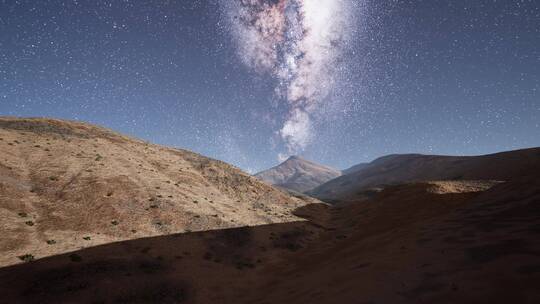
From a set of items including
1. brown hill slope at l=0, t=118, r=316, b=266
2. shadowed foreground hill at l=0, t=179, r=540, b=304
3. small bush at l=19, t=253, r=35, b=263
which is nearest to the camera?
shadowed foreground hill at l=0, t=179, r=540, b=304

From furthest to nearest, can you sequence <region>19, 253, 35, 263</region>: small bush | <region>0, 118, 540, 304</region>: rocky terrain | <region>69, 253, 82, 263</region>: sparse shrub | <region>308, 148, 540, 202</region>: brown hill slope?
<region>308, 148, 540, 202</region>: brown hill slope
<region>69, 253, 82, 263</region>: sparse shrub
<region>19, 253, 35, 263</region>: small bush
<region>0, 118, 540, 304</region>: rocky terrain

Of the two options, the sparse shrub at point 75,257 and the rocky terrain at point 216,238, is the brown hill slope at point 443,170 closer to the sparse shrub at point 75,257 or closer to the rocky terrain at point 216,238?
the rocky terrain at point 216,238

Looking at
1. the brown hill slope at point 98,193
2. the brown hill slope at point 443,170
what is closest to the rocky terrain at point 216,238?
the brown hill slope at point 98,193

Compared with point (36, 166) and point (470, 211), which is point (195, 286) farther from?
point (36, 166)

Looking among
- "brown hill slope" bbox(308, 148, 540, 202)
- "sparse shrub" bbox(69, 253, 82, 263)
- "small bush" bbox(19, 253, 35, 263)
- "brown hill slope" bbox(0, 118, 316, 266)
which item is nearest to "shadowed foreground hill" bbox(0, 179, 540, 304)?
"sparse shrub" bbox(69, 253, 82, 263)

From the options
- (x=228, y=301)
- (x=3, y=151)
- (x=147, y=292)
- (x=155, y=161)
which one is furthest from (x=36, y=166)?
(x=228, y=301)

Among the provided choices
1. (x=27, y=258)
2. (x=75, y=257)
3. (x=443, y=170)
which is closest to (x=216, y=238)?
(x=75, y=257)

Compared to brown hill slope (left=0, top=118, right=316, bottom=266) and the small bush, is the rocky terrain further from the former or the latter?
brown hill slope (left=0, top=118, right=316, bottom=266)
